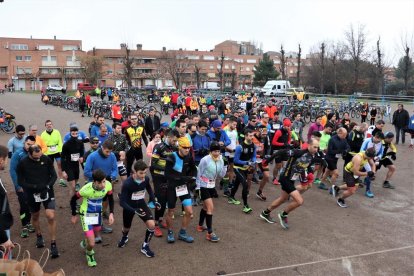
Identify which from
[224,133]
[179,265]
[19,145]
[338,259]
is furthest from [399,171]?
[19,145]

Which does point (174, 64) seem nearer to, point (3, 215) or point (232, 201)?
point (232, 201)

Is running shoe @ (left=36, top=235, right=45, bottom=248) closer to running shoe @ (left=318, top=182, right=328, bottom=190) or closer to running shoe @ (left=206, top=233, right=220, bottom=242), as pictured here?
running shoe @ (left=206, top=233, right=220, bottom=242)

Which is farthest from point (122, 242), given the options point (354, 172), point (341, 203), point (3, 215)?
point (354, 172)

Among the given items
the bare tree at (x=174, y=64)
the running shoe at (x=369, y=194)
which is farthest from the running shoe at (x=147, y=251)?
the bare tree at (x=174, y=64)

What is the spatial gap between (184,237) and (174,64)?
217 ft

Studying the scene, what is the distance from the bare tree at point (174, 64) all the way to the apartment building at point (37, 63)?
16417mm

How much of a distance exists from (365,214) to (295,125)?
487cm

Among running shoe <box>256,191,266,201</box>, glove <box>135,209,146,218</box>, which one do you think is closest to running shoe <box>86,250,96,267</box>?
glove <box>135,209,146,218</box>

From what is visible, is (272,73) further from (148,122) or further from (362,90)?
(148,122)

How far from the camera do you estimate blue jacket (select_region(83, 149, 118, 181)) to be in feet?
19.7

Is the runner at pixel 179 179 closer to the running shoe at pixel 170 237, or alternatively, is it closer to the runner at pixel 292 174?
the running shoe at pixel 170 237

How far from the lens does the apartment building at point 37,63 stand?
70.4 m

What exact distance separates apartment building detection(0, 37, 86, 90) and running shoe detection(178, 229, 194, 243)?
222 feet

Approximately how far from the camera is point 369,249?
5824 mm
